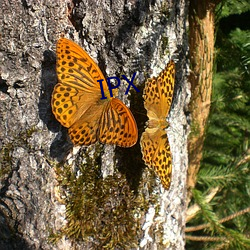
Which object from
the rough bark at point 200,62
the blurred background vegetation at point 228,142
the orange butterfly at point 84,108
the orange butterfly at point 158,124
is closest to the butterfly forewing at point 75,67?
the orange butterfly at point 84,108

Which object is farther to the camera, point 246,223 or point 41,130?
point 246,223

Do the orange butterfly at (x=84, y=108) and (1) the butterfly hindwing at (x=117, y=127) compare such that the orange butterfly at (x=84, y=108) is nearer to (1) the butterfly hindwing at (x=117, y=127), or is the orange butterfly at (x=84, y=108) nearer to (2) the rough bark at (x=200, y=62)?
(1) the butterfly hindwing at (x=117, y=127)

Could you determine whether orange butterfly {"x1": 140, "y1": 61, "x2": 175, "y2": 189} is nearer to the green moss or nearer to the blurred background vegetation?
the green moss

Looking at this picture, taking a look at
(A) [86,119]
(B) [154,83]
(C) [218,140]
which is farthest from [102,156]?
(C) [218,140]

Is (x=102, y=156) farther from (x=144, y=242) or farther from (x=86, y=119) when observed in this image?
(x=144, y=242)

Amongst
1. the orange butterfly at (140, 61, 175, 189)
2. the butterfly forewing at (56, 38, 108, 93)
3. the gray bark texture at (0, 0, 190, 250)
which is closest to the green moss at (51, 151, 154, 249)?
the gray bark texture at (0, 0, 190, 250)

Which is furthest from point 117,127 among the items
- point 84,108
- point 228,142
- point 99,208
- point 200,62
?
point 228,142
